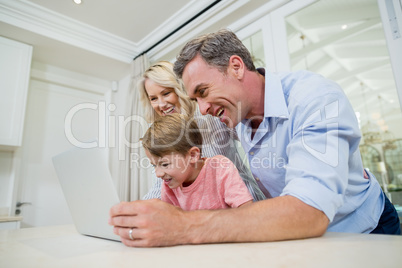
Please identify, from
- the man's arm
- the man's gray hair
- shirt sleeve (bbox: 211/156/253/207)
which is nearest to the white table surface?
the man's arm

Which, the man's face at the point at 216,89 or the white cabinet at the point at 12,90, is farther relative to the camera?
the white cabinet at the point at 12,90

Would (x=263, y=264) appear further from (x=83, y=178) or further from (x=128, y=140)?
(x=128, y=140)

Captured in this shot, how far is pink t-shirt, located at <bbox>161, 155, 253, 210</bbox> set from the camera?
1037 mm

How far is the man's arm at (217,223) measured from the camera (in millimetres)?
564

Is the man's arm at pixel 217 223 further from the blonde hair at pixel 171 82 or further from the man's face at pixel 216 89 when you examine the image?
the blonde hair at pixel 171 82

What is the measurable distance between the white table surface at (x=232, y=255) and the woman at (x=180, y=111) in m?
0.71

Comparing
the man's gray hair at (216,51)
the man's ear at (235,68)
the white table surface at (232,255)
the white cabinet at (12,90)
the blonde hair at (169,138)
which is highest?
the white cabinet at (12,90)

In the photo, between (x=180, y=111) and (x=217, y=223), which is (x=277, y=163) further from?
(x=180, y=111)

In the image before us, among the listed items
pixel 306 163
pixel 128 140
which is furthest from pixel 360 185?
pixel 128 140

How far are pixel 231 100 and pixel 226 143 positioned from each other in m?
0.34

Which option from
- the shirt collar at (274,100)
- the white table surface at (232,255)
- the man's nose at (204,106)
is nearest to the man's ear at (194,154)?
the man's nose at (204,106)

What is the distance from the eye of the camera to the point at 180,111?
65.3 inches

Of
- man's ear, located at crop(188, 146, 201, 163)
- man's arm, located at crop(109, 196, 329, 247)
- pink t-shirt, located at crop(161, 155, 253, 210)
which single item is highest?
man's ear, located at crop(188, 146, 201, 163)

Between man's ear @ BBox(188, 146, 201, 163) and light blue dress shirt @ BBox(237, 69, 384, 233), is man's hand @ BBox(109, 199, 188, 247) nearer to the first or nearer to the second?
light blue dress shirt @ BBox(237, 69, 384, 233)
